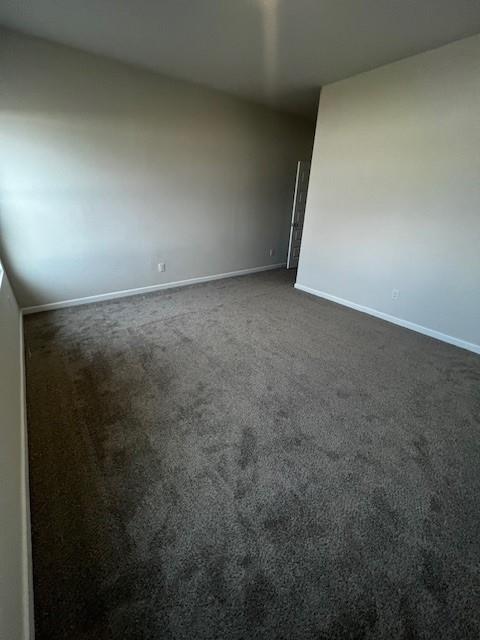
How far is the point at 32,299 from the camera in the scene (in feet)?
11.1

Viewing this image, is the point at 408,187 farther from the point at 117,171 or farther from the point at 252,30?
the point at 117,171

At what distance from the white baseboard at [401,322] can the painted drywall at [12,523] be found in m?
3.77

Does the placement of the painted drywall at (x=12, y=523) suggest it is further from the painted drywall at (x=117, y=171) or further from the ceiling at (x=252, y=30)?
the ceiling at (x=252, y=30)

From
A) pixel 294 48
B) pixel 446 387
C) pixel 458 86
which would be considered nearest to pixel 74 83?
pixel 294 48

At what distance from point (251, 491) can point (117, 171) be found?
3.73 meters

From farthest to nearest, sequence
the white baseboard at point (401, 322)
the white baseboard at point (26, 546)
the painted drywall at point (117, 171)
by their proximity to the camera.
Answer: the white baseboard at point (401, 322), the painted drywall at point (117, 171), the white baseboard at point (26, 546)

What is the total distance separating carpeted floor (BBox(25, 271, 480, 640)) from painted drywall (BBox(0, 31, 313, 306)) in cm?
128

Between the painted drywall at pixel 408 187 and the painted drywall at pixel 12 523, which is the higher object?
the painted drywall at pixel 408 187

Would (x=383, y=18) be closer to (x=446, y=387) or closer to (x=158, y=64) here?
(x=158, y=64)

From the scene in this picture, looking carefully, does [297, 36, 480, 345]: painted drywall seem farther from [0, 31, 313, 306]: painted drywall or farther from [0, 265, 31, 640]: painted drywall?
[0, 265, 31, 640]: painted drywall

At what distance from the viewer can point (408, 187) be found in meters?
3.19

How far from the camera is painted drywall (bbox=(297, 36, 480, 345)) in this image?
9.10 feet

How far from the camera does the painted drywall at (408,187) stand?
2.77m

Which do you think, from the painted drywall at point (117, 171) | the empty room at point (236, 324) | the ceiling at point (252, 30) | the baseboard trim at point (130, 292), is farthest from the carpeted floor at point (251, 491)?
the ceiling at point (252, 30)
